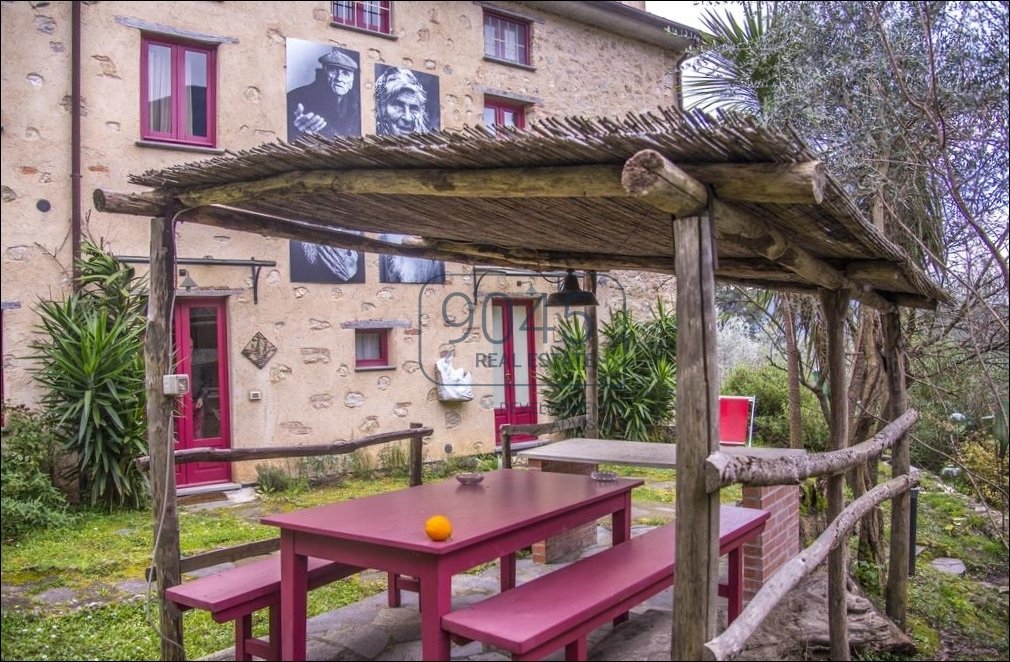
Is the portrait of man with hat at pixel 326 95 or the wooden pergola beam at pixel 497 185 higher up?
the portrait of man with hat at pixel 326 95

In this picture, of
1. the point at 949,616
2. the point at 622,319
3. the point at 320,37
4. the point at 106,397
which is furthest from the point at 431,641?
the point at 622,319

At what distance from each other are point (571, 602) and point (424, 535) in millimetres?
610

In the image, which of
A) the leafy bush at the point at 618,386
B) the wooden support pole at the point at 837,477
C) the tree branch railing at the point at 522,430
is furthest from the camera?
the leafy bush at the point at 618,386

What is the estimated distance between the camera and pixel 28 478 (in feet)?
20.2

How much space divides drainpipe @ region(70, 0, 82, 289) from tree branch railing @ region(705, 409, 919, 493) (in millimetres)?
6486

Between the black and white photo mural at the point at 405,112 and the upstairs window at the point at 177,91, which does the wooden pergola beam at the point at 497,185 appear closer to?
the upstairs window at the point at 177,91

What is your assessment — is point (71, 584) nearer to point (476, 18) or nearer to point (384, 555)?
point (384, 555)

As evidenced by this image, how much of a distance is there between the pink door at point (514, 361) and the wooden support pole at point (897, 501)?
18.2ft

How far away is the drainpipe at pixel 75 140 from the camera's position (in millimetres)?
6984

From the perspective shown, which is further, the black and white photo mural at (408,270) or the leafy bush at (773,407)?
the leafy bush at (773,407)

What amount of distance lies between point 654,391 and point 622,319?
4.43 ft

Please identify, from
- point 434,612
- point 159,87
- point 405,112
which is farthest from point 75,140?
point 434,612

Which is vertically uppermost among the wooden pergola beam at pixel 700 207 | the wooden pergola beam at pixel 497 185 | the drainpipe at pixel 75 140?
the drainpipe at pixel 75 140

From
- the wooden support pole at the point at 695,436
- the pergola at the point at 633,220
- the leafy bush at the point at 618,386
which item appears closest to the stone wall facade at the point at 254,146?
the leafy bush at the point at 618,386
